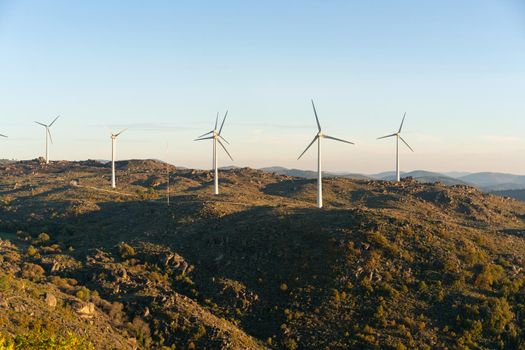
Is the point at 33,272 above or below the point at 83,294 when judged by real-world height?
above

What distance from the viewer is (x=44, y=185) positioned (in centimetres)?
13925

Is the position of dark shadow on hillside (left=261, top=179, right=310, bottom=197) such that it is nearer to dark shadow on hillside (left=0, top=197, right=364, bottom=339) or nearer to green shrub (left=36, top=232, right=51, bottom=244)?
dark shadow on hillside (left=0, top=197, right=364, bottom=339)

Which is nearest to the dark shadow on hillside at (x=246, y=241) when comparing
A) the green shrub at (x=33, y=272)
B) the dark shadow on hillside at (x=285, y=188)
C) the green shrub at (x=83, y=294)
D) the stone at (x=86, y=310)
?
the green shrub at (x=33, y=272)

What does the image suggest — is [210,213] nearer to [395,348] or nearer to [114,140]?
[395,348]

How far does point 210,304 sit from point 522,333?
28.9 m

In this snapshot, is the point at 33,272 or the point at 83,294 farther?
the point at 33,272

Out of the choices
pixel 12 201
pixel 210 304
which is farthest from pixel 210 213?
pixel 12 201

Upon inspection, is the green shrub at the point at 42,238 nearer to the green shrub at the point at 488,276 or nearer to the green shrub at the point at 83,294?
the green shrub at the point at 83,294

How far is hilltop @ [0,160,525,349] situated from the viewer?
4638 cm

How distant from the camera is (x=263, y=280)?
5656 centimetres

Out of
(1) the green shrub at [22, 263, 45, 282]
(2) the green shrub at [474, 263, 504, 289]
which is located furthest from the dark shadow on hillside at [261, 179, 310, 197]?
(1) the green shrub at [22, 263, 45, 282]

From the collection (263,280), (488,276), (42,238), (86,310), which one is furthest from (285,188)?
(86,310)

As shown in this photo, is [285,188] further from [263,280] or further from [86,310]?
[86,310]

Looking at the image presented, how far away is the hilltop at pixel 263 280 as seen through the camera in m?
46.4
